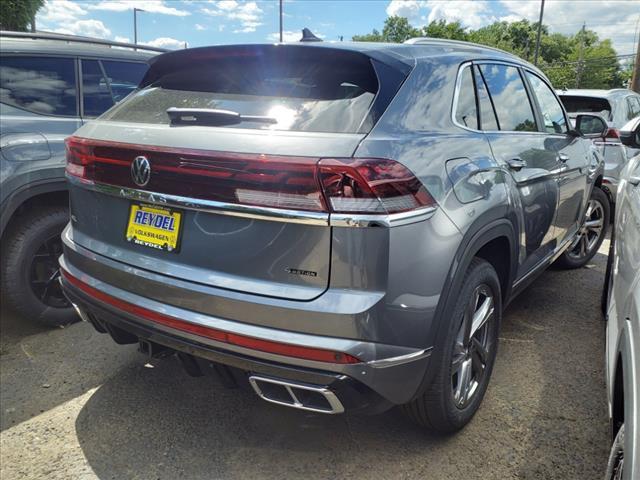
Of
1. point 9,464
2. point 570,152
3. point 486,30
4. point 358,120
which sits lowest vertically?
point 9,464

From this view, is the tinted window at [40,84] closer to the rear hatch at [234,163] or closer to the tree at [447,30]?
the rear hatch at [234,163]

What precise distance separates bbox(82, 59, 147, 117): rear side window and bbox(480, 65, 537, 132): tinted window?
103 inches

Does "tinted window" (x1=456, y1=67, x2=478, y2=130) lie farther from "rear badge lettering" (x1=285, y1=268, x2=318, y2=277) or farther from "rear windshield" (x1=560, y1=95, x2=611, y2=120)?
"rear windshield" (x1=560, y1=95, x2=611, y2=120)

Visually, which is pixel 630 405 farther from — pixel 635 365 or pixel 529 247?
pixel 529 247

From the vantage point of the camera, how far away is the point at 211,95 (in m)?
2.29

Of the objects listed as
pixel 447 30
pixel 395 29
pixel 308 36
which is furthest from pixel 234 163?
pixel 395 29

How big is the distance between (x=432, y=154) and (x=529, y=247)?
1.41m

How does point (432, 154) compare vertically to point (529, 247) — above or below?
above

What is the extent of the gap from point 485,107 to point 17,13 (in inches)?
759

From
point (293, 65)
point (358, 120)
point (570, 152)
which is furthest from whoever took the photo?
point (570, 152)

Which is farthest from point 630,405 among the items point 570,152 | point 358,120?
point 570,152

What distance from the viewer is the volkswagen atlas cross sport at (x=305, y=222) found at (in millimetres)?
1826

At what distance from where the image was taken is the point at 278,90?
215 centimetres

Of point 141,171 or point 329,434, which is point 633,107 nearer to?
point 329,434
